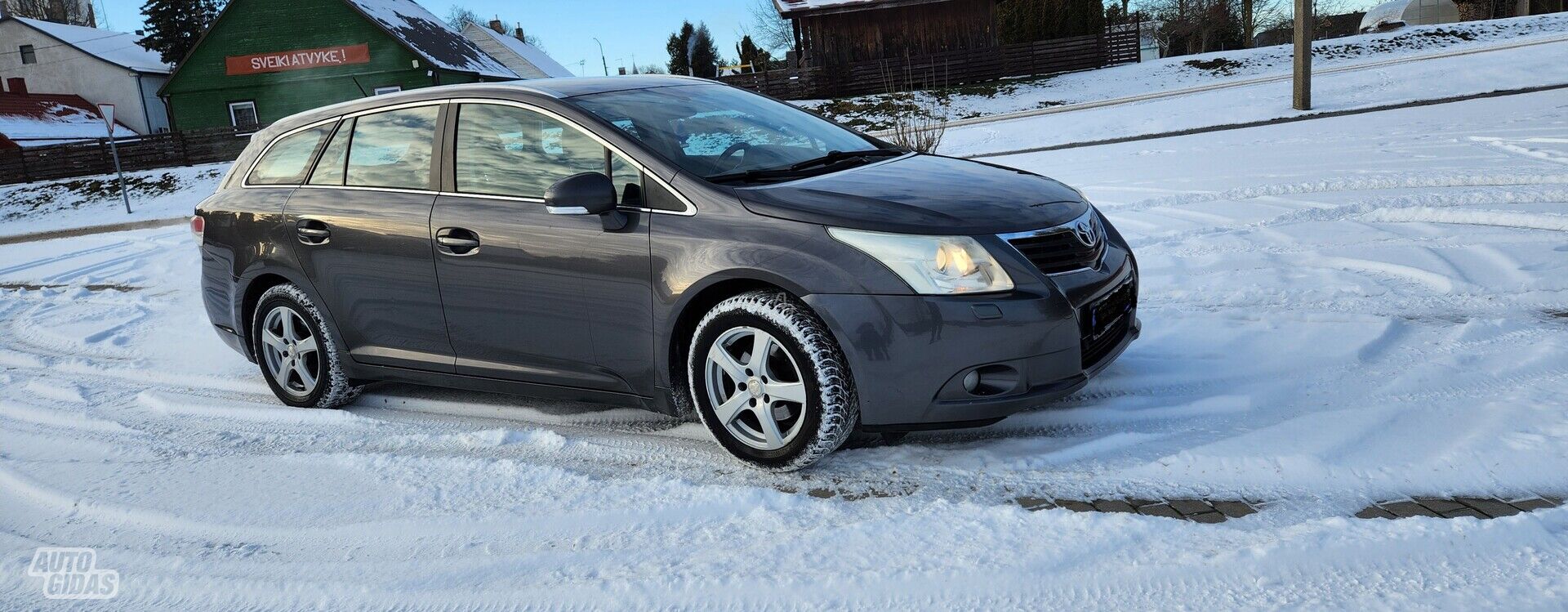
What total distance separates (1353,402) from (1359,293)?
1838mm

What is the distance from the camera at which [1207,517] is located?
3.26 metres

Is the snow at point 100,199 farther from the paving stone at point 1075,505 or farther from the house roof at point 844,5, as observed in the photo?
the paving stone at point 1075,505

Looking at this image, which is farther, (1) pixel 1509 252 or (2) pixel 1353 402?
(1) pixel 1509 252

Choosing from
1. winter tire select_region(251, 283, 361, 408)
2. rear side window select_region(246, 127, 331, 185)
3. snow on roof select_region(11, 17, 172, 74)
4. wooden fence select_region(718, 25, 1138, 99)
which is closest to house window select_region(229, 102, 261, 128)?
wooden fence select_region(718, 25, 1138, 99)

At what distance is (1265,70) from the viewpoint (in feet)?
98.2

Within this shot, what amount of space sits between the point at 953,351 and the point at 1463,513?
154 cm

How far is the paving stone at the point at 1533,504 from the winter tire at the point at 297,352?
477cm

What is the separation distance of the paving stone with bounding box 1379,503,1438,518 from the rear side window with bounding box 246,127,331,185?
4825mm

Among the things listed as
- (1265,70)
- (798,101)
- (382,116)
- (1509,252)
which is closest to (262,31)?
(798,101)

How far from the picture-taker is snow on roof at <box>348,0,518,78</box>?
121 ft

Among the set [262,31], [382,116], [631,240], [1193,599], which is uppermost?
[262,31]

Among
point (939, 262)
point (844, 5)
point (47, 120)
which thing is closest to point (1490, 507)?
point (939, 262)

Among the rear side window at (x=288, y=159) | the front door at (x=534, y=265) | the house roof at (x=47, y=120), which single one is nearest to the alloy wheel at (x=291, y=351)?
the rear side window at (x=288, y=159)

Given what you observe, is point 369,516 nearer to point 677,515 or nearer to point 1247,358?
point 677,515
